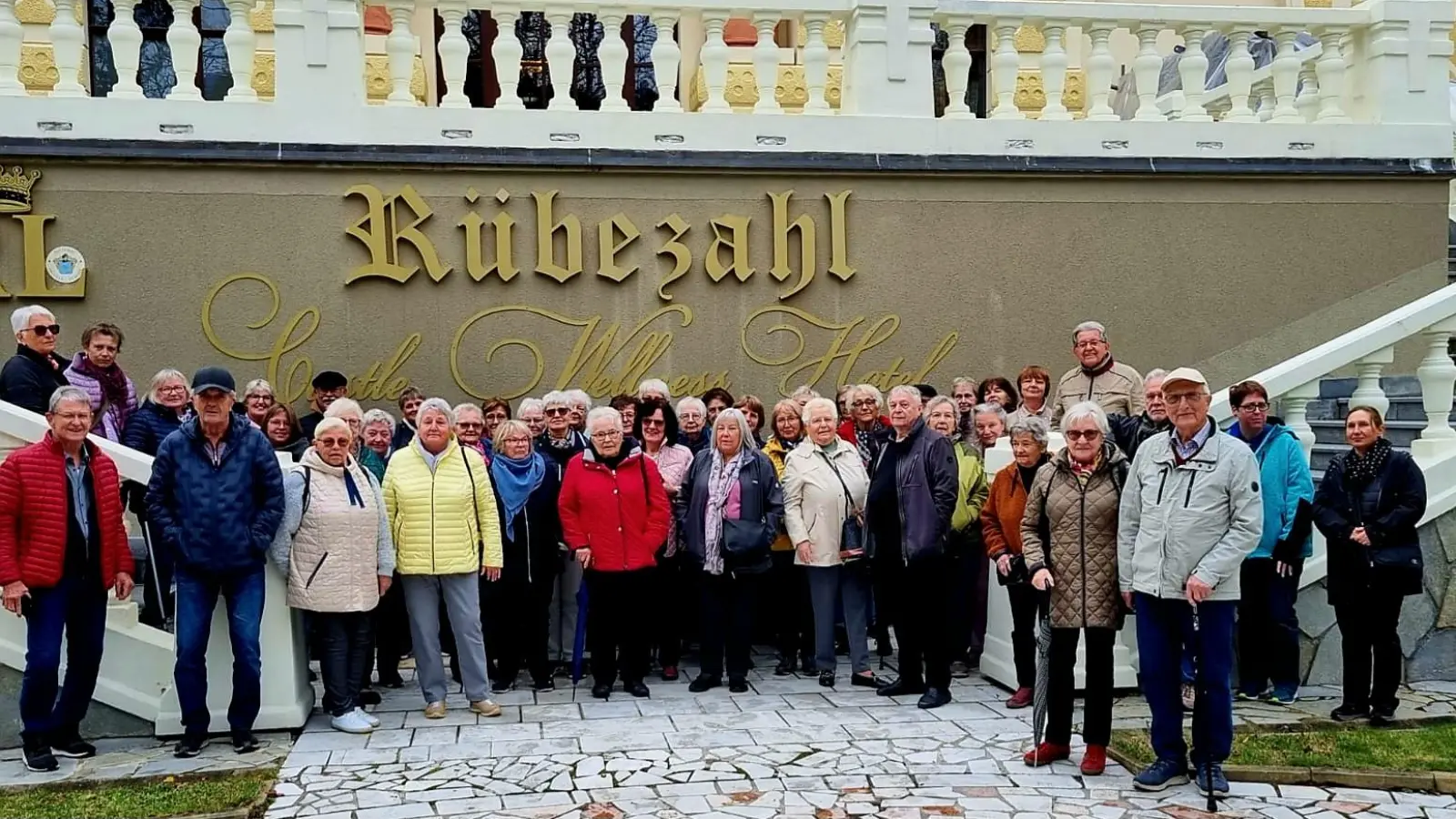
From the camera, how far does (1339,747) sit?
20.6 feet

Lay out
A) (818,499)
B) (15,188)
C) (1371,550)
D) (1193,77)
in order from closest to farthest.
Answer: (1371,550), (818,499), (15,188), (1193,77)

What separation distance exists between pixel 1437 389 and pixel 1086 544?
303 centimetres

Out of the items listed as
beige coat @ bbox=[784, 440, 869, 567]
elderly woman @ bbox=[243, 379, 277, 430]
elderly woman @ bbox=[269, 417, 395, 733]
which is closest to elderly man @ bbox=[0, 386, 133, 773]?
elderly woman @ bbox=[269, 417, 395, 733]

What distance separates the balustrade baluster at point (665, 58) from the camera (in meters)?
10.2

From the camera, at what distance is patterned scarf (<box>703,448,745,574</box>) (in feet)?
25.7

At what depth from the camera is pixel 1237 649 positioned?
24.4 ft

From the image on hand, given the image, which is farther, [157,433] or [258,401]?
[258,401]

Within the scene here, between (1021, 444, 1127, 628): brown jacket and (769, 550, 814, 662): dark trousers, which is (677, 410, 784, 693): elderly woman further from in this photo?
(1021, 444, 1127, 628): brown jacket

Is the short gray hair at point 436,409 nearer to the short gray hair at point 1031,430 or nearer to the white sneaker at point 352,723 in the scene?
the white sneaker at point 352,723

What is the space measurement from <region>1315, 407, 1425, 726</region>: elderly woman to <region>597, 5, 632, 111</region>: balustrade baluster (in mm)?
5644

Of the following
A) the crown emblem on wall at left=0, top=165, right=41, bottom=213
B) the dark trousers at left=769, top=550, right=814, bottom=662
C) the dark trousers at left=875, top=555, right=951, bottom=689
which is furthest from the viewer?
the crown emblem on wall at left=0, top=165, right=41, bottom=213

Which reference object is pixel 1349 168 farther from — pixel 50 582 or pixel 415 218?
pixel 50 582

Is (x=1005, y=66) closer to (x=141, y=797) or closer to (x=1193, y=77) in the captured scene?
(x=1193, y=77)

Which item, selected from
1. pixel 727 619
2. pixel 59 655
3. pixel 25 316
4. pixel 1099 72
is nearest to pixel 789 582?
pixel 727 619
